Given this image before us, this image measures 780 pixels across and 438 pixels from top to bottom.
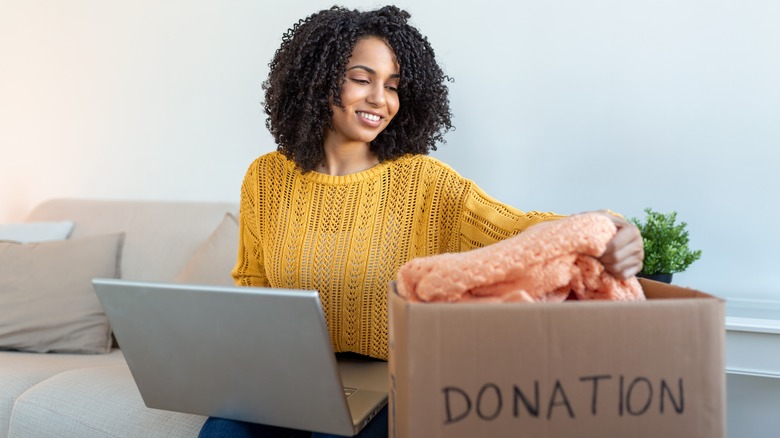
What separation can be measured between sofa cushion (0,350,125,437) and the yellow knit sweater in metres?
0.63

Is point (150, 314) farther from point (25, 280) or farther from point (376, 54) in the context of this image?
point (25, 280)

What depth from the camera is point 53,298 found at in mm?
1856

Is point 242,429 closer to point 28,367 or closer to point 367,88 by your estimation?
point 367,88

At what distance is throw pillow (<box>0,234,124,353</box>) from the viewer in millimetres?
1829

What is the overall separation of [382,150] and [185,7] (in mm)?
1097

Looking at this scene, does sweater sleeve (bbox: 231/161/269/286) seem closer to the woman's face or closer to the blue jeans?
the woman's face

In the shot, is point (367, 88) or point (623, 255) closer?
point (623, 255)

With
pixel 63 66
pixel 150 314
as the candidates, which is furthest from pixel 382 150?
pixel 63 66

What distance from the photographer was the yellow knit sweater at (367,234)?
1318 millimetres

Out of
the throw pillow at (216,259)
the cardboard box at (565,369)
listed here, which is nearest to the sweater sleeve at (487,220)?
the cardboard box at (565,369)

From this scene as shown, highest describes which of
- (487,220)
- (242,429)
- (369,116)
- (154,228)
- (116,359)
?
(369,116)

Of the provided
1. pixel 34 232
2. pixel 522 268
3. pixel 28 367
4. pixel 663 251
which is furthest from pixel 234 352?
pixel 34 232

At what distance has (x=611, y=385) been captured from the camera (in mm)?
680

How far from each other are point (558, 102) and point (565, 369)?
1121mm
